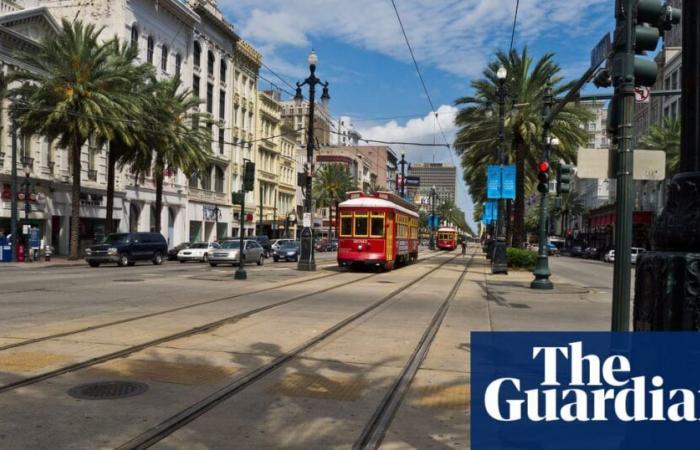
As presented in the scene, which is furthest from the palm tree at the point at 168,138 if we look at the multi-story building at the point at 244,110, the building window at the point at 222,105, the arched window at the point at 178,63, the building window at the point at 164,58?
the multi-story building at the point at 244,110

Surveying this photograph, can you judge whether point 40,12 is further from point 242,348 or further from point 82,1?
point 242,348

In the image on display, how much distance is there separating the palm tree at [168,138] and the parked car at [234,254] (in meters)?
9.02

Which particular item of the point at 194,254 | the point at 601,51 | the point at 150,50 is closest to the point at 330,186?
the point at 150,50

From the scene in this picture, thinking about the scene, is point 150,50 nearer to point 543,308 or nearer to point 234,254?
point 234,254

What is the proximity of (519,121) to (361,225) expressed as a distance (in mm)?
9991

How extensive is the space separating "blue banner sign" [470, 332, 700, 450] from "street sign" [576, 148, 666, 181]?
1539 millimetres

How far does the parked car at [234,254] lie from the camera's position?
32.8 m

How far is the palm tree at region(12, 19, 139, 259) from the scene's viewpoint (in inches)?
1305

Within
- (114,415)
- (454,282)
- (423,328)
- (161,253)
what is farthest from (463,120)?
(114,415)

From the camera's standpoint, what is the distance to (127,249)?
33688mm

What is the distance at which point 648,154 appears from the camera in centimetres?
601

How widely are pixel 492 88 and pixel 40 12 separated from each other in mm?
27937

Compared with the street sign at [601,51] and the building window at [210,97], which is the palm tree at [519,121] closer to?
the street sign at [601,51]

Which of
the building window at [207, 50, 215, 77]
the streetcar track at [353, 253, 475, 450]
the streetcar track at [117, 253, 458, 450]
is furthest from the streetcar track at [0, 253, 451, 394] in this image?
the building window at [207, 50, 215, 77]
